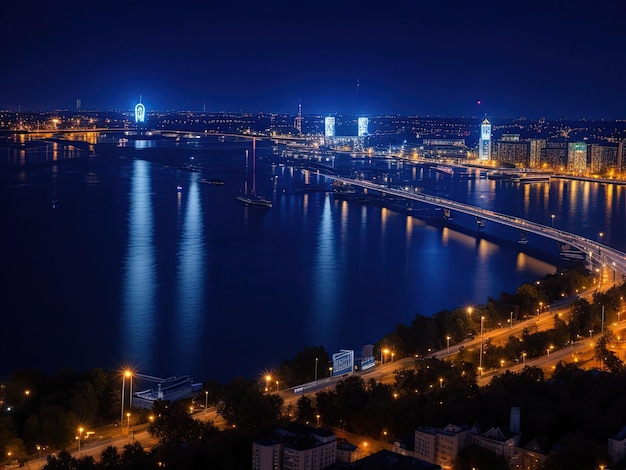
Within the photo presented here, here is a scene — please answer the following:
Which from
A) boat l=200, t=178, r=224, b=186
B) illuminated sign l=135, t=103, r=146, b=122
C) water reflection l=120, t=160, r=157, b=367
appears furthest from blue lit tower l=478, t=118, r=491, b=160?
illuminated sign l=135, t=103, r=146, b=122

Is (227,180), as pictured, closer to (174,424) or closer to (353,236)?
(353,236)

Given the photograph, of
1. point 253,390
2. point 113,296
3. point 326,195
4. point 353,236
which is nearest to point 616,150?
point 326,195

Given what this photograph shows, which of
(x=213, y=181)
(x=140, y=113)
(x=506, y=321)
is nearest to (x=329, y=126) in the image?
(x=140, y=113)

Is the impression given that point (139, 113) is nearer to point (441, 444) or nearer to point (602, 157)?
point (602, 157)

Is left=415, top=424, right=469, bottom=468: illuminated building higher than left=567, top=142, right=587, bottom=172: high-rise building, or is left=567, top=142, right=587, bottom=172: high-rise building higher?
left=567, top=142, right=587, bottom=172: high-rise building

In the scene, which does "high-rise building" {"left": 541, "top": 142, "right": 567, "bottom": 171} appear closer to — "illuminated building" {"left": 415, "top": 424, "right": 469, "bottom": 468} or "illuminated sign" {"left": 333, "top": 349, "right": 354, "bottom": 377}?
"illuminated sign" {"left": 333, "top": 349, "right": 354, "bottom": 377}
